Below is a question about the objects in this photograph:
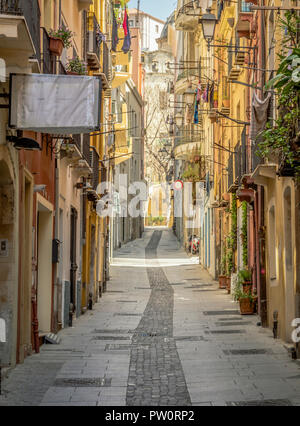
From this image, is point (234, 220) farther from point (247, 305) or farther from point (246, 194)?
point (247, 305)

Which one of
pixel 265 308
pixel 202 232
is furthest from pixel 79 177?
pixel 202 232

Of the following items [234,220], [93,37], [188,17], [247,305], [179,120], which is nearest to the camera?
[247,305]

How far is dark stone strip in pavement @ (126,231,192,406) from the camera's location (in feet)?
32.8

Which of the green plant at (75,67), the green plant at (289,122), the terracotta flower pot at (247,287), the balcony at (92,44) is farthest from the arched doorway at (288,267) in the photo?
the balcony at (92,44)

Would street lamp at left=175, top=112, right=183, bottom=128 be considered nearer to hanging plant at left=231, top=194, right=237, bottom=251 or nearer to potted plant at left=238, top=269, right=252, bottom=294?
hanging plant at left=231, top=194, right=237, bottom=251

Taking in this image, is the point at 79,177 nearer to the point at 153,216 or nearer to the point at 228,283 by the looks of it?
the point at 228,283

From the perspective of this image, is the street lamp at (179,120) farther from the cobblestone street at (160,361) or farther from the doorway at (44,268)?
the doorway at (44,268)

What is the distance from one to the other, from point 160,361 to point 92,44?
1222cm

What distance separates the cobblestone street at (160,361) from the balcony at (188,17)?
61.5 ft

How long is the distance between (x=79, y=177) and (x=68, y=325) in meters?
4.69

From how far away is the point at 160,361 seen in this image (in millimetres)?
13352

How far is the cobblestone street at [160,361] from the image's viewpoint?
33.1 ft

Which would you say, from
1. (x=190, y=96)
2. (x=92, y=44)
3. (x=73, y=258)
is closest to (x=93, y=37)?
(x=92, y=44)

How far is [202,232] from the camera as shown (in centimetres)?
3969
